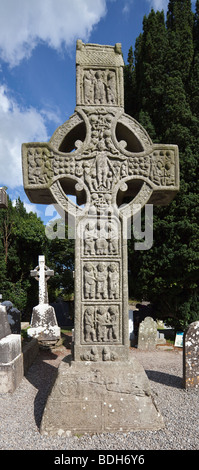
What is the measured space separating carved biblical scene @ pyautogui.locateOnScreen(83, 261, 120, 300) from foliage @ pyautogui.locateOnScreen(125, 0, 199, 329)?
573cm

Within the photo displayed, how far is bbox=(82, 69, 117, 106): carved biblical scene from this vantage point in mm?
3828

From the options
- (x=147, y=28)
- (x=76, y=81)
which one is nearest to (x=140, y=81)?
(x=147, y=28)

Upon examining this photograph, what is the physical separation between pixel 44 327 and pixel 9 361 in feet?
14.6

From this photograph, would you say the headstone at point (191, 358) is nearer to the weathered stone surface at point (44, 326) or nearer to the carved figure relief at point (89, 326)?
the carved figure relief at point (89, 326)

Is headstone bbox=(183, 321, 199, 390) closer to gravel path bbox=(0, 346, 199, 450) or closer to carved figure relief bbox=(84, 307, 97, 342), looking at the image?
gravel path bbox=(0, 346, 199, 450)

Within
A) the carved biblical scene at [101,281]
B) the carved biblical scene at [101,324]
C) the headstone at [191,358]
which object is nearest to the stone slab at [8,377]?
the carved biblical scene at [101,324]

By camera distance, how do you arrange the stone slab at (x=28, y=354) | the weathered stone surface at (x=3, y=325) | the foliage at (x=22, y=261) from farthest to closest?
the foliage at (x=22, y=261)
the stone slab at (x=28, y=354)
the weathered stone surface at (x=3, y=325)

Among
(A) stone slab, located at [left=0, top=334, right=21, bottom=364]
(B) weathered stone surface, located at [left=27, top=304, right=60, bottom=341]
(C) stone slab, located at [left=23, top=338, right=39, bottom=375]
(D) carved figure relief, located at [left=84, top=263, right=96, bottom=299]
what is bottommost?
(B) weathered stone surface, located at [left=27, top=304, right=60, bottom=341]

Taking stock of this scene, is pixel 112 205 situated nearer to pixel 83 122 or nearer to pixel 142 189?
pixel 142 189

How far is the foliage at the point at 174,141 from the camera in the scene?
361 inches

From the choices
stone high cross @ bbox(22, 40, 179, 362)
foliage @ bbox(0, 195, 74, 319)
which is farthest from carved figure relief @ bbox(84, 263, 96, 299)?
foliage @ bbox(0, 195, 74, 319)

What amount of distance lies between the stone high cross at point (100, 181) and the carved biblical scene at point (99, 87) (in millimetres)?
12

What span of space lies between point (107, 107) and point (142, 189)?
3.88 ft

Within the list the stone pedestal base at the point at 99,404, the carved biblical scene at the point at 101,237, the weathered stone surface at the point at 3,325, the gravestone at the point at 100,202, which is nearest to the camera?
the stone pedestal base at the point at 99,404
